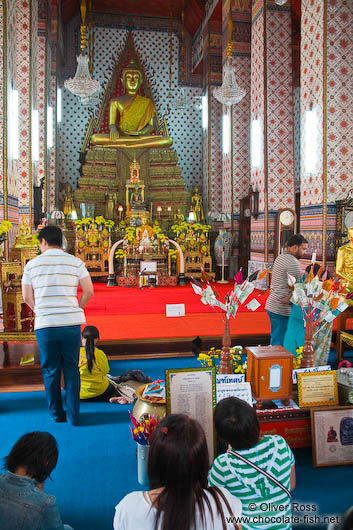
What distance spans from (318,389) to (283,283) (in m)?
1.45

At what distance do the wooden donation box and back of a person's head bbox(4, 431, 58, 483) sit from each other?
161 centimetres

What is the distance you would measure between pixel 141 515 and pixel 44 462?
60 cm

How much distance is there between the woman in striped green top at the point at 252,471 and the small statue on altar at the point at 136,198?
12.6 metres

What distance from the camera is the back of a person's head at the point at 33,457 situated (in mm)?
1833

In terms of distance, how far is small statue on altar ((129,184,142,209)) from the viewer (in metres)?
14.4

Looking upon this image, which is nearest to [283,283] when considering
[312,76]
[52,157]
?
[312,76]

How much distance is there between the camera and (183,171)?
17.3m

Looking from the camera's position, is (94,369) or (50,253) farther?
(94,369)

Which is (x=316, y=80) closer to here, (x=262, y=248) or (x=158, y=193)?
(x=262, y=248)

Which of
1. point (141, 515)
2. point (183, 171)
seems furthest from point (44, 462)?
point (183, 171)

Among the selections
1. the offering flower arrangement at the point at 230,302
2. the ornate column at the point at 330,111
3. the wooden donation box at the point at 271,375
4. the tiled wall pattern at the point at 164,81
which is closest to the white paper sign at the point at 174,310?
the offering flower arrangement at the point at 230,302

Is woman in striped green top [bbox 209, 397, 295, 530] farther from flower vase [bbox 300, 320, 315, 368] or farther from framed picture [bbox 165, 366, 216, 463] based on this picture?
flower vase [bbox 300, 320, 315, 368]

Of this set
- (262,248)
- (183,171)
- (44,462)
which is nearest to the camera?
(44,462)

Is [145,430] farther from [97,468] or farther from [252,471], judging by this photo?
[252,471]
